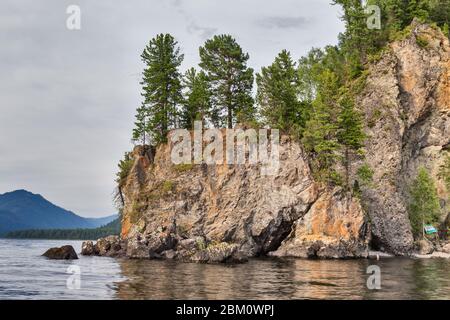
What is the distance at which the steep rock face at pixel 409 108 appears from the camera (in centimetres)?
6941

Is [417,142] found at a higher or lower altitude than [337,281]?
higher

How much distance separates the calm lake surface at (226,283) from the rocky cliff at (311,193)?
11.9 meters

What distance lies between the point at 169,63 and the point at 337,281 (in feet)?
167

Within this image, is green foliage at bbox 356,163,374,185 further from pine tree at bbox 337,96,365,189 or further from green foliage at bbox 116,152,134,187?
green foliage at bbox 116,152,134,187

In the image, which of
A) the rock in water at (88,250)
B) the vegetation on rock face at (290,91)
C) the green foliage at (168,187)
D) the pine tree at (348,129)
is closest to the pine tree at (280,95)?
the vegetation on rock face at (290,91)

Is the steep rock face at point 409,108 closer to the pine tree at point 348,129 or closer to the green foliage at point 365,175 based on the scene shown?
the green foliage at point 365,175

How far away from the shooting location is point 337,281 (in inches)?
1302

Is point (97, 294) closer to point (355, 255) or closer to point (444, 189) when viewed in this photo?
point (355, 255)
